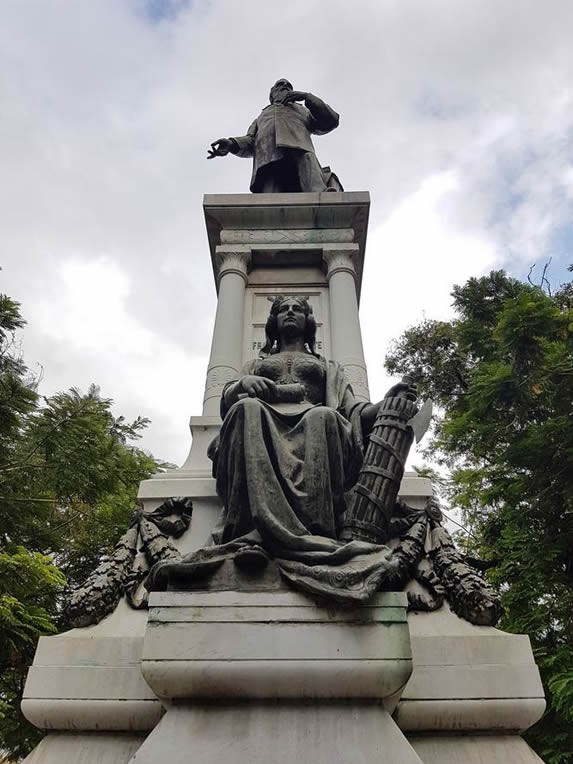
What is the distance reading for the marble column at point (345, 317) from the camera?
6285 millimetres

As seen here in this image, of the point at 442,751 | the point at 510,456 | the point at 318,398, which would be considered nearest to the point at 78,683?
the point at 442,751

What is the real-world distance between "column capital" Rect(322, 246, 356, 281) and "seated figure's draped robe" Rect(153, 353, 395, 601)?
3313 millimetres

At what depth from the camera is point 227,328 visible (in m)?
6.70

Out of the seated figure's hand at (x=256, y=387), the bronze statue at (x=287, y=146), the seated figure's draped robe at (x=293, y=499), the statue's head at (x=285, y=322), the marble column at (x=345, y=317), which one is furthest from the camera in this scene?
the bronze statue at (x=287, y=146)

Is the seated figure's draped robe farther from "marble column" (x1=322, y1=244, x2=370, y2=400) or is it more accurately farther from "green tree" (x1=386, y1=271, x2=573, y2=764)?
"green tree" (x1=386, y1=271, x2=573, y2=764)

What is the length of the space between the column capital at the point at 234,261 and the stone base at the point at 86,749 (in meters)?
5.19

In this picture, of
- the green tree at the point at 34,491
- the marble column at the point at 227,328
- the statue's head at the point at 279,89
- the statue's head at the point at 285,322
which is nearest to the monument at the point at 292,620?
the statue's head at the point at 285,322

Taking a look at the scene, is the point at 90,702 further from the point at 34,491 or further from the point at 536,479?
the point at 536,479

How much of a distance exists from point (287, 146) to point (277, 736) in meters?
8.20

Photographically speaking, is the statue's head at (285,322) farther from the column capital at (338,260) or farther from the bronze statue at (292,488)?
the column capital at (338,260)

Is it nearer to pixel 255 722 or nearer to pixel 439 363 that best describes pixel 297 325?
pixel 255 722

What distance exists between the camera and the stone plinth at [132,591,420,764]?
2.80 m

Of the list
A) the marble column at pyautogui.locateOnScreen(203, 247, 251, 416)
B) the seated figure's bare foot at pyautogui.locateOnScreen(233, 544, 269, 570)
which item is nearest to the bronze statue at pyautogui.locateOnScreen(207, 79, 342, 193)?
the marble column at pyautogui.locateOnScreen(203, 247, 251, 416)

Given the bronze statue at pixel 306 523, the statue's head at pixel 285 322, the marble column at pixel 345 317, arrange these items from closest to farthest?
the bronze statue at pixel 306 523, the statue's head at pixel 285 322, the marble column at pixel 345 317
